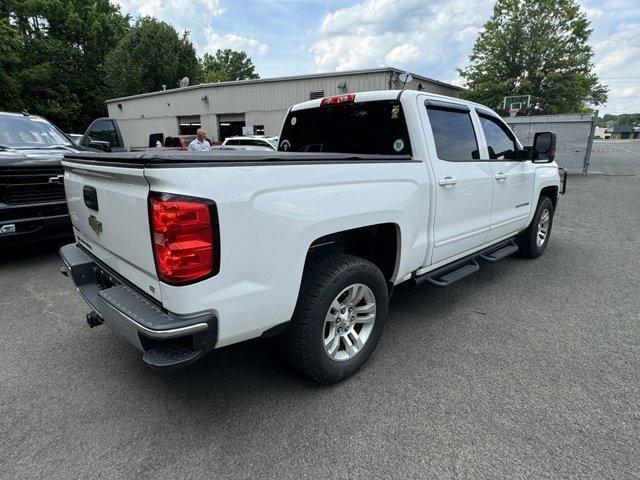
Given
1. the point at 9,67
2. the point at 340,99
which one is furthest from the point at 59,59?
the point at 340,99

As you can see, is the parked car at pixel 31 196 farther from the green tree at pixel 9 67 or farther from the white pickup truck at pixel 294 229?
the green tree at pixel 9 67

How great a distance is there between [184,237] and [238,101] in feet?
75.0

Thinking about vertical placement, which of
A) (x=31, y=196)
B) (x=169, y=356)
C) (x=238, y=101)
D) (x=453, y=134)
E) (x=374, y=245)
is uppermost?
(x=238, y=101)

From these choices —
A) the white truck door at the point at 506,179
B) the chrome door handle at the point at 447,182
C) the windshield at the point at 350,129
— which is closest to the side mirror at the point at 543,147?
the white truck door at the point at 506,179

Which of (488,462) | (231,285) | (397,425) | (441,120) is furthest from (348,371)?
(441,120)

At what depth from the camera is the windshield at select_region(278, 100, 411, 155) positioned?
3.08 meters

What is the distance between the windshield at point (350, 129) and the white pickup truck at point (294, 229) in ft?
0.04

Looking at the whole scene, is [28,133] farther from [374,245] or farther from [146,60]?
[146,60]

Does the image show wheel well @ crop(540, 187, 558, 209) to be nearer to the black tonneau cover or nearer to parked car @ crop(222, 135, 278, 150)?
the black tonneau cover

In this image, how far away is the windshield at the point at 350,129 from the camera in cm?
308

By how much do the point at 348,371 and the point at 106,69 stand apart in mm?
40049

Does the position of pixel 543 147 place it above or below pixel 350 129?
below

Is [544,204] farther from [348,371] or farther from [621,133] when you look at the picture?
[621,133]

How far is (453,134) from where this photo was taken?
336 centimetres
